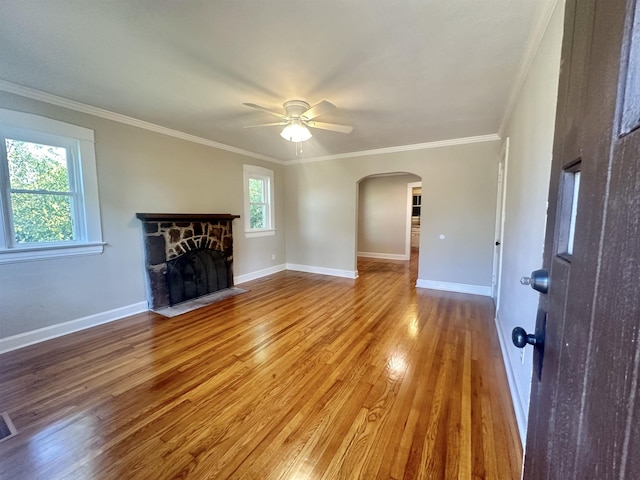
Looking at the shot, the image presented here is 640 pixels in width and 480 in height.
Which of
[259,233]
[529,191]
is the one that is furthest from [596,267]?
[259,233]

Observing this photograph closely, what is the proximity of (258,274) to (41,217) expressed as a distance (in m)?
3.31

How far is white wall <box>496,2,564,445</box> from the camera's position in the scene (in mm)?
1503

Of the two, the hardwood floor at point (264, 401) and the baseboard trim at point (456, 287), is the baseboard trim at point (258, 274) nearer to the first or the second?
the hardwood floor at point (264, 401)

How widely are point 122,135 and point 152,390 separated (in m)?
3.01

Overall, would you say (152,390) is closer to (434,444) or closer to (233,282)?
(434,444)

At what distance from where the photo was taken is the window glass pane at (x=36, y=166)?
8.54 ft

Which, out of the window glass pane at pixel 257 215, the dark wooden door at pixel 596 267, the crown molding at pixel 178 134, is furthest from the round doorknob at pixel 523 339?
the window glass pane at pixel 257 215

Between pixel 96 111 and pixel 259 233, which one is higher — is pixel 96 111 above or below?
above

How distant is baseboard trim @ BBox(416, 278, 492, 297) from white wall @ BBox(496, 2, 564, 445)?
1.93 meters

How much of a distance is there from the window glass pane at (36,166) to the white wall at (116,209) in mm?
312

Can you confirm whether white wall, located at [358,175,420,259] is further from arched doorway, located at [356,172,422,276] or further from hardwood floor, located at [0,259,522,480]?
hardwood floor, located at [0,259,522,480]

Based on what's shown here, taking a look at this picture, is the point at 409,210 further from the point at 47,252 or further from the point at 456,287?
the point at 47,252

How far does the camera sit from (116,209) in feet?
10.8

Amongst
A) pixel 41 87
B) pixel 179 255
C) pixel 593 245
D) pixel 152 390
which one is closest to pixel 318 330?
pixel 152 390
